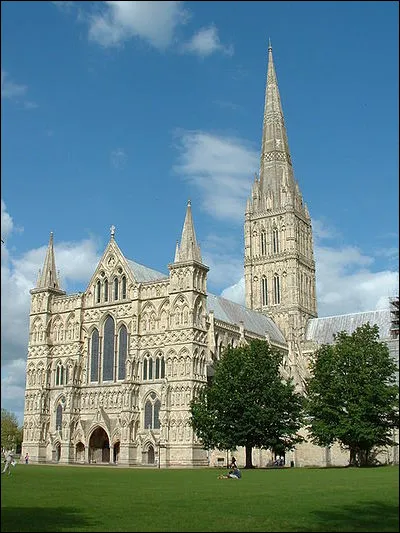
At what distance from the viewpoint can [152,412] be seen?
7194cm

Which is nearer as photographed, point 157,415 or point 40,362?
point 157,415

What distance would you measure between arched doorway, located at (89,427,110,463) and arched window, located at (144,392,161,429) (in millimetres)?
5652

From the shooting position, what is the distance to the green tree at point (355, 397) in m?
55.7

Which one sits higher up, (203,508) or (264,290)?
(264,290)

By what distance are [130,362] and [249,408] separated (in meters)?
19.9

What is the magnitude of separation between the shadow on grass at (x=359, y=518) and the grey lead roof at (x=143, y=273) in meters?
57.9

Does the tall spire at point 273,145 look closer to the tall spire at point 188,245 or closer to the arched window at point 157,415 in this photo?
the tall spire at point 188,245

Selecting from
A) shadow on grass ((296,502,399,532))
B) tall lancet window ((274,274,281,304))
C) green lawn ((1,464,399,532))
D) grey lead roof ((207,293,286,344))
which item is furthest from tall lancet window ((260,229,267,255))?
shadow on grass ((296,502,399,532))

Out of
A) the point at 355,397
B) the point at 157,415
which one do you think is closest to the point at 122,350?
the point at 157,415

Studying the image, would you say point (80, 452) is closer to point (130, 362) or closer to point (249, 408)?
point (130, 362)

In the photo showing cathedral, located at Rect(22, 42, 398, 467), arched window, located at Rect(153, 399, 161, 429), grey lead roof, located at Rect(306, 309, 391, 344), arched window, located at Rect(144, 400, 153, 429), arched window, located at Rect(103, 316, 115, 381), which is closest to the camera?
cathedral, located at Rect(22, 42, 398, 467)

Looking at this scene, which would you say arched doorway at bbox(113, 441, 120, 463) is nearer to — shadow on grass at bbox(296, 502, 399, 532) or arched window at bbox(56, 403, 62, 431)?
arched window at bbox(56, 403, 62, 431)

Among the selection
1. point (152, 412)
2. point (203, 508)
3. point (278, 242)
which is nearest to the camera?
point (203, 508)

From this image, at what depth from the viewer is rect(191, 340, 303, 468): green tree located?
5738 cm
